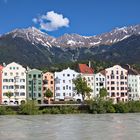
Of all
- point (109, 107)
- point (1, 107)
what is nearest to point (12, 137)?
point (1, 107)

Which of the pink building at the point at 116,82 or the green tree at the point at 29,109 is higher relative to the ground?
the pink building at the point at 116,82

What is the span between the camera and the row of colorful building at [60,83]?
15075 cm

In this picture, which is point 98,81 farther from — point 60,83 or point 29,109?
point 29,109

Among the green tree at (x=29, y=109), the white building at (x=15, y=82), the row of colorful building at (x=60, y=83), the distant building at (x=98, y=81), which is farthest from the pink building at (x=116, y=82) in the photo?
the green tree at (x=29, y=109)

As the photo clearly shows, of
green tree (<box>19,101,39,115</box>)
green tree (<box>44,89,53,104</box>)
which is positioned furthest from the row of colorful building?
green tree (<box>19,101,39,115</box>)

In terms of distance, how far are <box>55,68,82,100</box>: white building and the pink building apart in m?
12.8

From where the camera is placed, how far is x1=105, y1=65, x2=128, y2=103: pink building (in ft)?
542

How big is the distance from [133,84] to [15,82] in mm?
47964

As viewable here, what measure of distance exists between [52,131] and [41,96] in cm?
9190

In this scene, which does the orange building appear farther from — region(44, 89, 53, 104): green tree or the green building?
region(44, 89, 53, 104): green tree

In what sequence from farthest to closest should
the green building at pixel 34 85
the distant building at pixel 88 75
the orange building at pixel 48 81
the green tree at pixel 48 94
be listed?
the distant building at pixel 88 75 → the orange building at pixel 48 81 → the green building at pixel 34 85 → the green tree at pixel 48 94

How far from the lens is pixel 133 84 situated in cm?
17188

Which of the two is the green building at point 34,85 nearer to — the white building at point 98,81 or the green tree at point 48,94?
the green tree at point 48,94

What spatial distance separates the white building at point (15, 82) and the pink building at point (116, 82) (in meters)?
32.6
